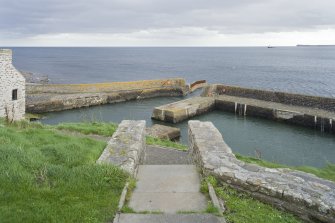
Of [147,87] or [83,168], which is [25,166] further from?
[147,87]

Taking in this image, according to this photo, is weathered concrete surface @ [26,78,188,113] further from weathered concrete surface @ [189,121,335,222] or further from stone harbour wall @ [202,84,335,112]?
weathered concrete surface @ [189,121,335,222]

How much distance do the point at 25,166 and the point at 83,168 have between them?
4.07 feet

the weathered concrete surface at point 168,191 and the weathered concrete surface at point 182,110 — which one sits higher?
the weathered concrete surface at point 168,191

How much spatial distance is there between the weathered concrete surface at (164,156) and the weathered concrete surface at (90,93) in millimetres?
26959

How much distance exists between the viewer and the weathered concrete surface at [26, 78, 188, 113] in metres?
38.1

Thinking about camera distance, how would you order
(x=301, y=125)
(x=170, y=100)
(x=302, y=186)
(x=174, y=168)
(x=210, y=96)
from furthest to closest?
(x=170, y=100)
(x=210, y=96)
(x=301, y=125)
(x=174, y=168)
(x=302, y=186)

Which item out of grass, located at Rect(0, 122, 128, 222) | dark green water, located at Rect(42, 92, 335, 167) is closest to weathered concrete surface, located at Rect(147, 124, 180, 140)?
dark green water, located at Rect(42, 92, 335, 167)

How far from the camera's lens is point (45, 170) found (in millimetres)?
6832

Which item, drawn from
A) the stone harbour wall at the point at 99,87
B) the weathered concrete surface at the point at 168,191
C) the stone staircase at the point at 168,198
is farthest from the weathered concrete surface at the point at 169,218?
the stone harbour wall at the point at 99,87

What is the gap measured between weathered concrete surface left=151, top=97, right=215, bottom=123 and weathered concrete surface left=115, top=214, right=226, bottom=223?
1031 inches

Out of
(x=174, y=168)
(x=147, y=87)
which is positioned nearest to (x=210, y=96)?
(x=147, y=87)

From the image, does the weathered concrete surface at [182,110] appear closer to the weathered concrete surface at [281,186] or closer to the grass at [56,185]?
the grass at [56,185]

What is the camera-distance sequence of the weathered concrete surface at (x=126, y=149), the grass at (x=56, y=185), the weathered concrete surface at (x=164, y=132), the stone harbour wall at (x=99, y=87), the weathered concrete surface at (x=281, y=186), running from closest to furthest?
the grass at (x=56, y=185)
the weathered concrete surface at (x=281, y=186)
the weathered concrete surface at (x=126, y=149)
the weathered concrete surface at (x=164, y=132)
the stone harbour wall at (x=99, y=87)

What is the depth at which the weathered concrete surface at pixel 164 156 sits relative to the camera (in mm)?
11109
